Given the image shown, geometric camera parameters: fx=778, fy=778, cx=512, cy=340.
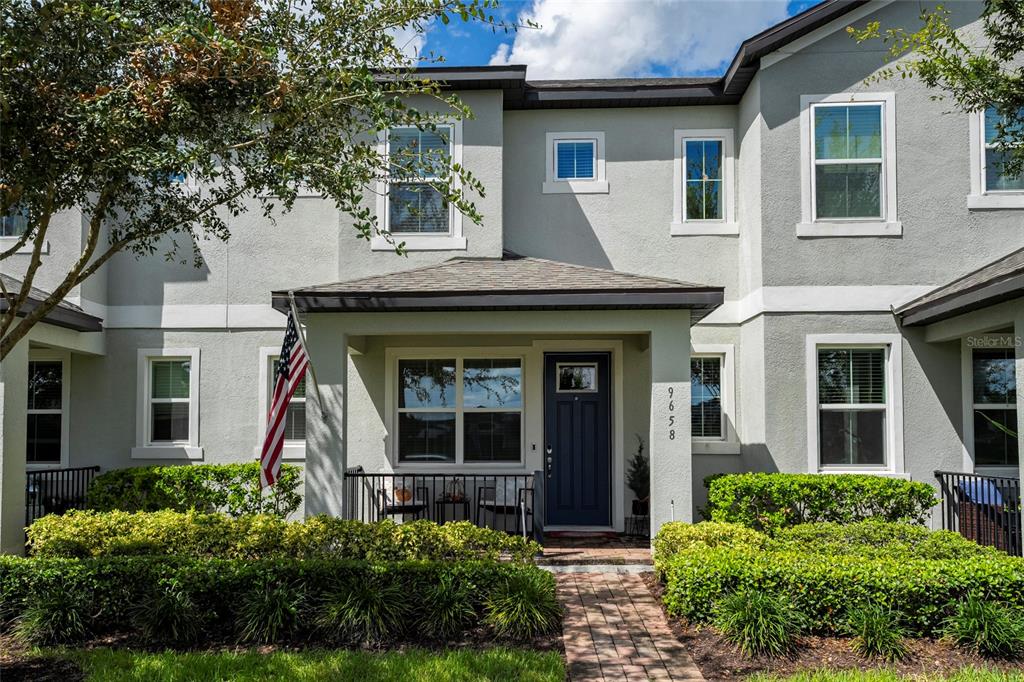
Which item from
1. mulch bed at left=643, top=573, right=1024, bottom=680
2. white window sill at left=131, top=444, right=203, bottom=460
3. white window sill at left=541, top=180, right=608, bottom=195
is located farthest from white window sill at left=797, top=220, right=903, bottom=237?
white window sill at left=131, top=444, right=203, bottom=460

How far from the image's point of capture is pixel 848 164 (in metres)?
11.0

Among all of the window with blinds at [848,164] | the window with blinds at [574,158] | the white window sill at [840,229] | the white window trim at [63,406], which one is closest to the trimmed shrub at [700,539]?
the white window sill at [840,229]

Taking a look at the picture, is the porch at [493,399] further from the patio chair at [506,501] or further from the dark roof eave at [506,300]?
the dark roof eave at [506,300]

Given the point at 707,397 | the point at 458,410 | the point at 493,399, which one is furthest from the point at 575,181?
the point at 458,410

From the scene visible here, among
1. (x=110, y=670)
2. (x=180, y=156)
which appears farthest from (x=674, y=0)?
(x=110, y=670)

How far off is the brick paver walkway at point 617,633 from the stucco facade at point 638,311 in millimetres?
1423

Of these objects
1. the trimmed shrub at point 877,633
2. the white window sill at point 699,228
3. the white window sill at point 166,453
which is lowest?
the trimmed shrub at point 877,633

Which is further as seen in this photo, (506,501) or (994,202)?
(506,501)

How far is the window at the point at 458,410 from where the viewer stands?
477 inches

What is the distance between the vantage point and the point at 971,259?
1084 cm

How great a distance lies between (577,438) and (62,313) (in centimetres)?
762

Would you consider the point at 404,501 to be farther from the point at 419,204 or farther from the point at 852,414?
A: the point at 852,414

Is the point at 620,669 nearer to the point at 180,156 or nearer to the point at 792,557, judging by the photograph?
the point at 792,557

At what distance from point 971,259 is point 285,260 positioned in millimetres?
10210
